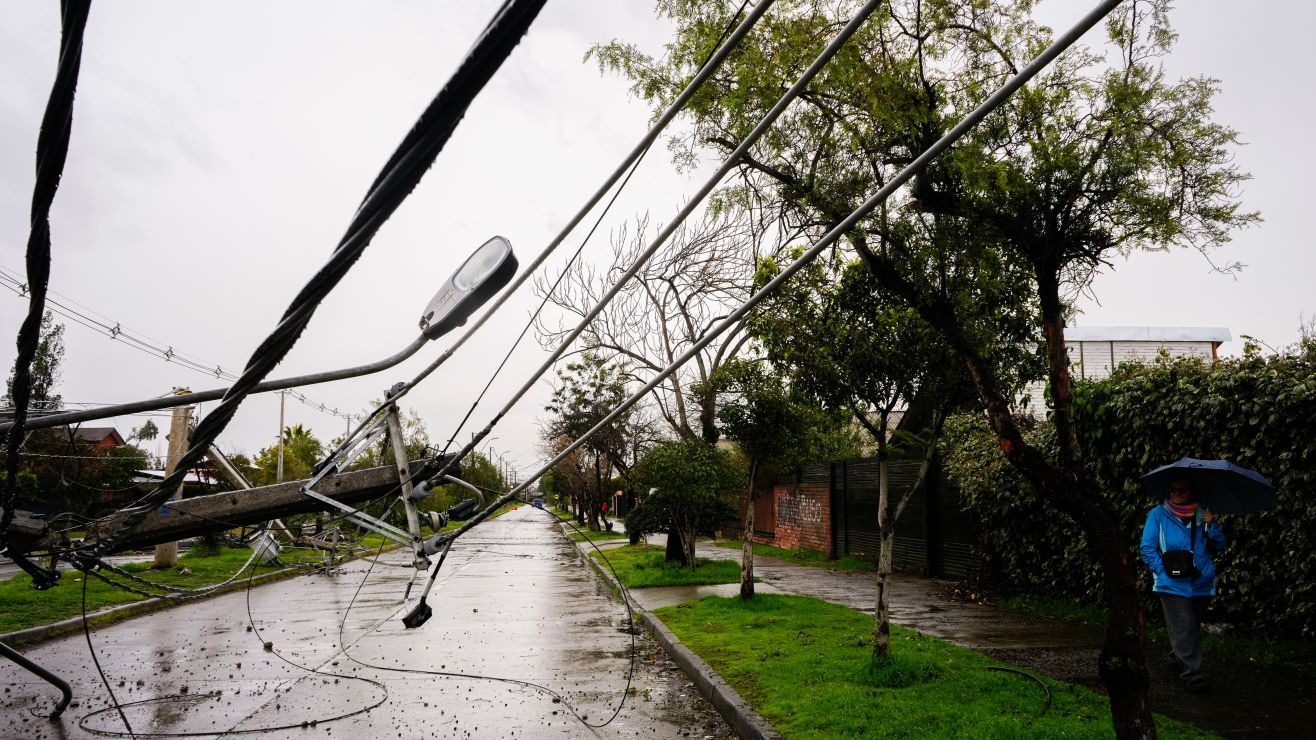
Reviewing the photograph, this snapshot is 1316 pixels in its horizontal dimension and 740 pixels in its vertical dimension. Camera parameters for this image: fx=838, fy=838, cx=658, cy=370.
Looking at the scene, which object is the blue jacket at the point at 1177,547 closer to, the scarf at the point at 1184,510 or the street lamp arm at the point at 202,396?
the scarf at the point at 1184,510

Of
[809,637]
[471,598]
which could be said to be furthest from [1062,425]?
[471,598]

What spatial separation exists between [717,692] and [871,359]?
312 centimetres

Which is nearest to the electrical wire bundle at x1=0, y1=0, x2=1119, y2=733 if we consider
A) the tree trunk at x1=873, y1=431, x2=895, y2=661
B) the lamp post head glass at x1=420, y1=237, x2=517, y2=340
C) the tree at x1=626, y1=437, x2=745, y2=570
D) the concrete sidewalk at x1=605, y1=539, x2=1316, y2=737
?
the lamp post head glass at x1=420, y1=237, x2=517, y2=340

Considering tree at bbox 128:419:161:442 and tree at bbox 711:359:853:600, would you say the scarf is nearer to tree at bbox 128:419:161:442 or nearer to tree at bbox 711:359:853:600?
tree at bbox 711:359:853:600

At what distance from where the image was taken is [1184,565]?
262 inches

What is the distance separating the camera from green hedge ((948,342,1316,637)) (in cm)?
706

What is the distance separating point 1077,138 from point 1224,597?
189 inches

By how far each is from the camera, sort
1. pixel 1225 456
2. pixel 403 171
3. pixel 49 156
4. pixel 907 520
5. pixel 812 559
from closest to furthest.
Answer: pixel 49 156 → pixel 403 171 → pixel 1225 456 → pixel 907 520 → pixel 812 559

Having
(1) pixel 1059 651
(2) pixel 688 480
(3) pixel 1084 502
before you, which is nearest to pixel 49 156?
(3) pixel 1084 502

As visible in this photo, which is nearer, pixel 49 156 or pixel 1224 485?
pixel 49 156

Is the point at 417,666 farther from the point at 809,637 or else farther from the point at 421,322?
the point at 421,322

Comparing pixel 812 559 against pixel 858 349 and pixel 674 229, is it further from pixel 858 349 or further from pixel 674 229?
pixel 674 229

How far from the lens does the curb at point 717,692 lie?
575cm

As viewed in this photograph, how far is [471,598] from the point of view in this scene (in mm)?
15352
